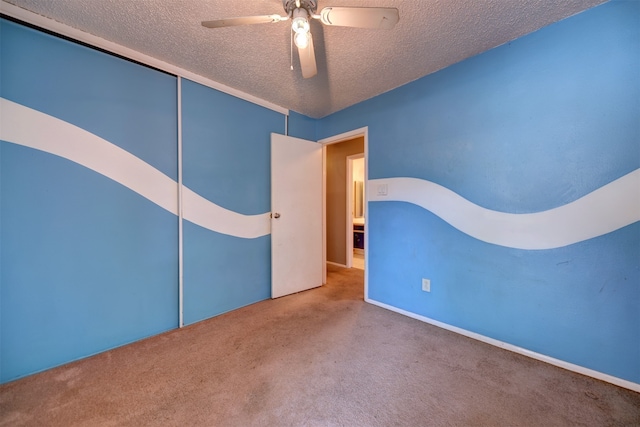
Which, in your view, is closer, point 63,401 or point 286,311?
point 63,401

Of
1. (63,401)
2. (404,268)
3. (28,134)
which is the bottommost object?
(63,401)

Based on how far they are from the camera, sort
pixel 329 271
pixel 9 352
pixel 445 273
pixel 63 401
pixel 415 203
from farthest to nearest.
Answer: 1. pixel 329 271
2. pixel 415 203
3. pixel 445 273
4. pixel 9 352
5. pixel 63 401

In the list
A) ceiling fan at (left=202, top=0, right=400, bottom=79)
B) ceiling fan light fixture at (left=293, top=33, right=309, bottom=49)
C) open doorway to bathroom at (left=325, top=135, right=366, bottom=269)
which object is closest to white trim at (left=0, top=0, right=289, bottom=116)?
ceiling fan at (left=202, top=0, right=400, bottom=79)

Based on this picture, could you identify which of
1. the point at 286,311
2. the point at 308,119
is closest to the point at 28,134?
the point at 286,311

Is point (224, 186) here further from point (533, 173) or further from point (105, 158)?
point (533, 173)

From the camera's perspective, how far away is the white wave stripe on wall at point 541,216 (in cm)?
146

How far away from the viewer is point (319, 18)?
51.8 inches

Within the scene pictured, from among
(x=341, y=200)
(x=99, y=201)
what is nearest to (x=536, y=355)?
(x=341, y=200)

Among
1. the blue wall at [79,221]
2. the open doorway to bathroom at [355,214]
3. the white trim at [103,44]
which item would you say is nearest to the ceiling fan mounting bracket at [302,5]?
the white trim at [103,44]

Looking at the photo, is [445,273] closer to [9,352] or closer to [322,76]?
[322,76]

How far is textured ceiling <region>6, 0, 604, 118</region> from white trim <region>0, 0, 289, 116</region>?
37 millimetres

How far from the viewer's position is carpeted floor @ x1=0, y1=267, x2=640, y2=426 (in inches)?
49.2

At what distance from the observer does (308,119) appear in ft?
10.8

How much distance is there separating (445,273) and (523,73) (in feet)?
5.64
